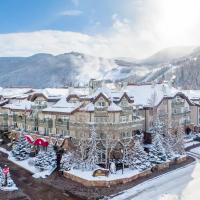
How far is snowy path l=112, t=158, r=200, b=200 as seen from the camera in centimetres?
3384

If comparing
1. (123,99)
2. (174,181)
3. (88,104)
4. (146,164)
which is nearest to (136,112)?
(123,99)

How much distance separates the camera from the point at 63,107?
54.3 metres

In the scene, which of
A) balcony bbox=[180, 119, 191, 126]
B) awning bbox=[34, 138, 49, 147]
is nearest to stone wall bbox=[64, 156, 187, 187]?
awning bbox=[34, 138, 49, 147]

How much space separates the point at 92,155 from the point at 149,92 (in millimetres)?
23325

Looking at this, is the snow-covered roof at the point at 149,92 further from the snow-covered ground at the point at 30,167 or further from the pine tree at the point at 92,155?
the snow-covered ground at the point at 30,167

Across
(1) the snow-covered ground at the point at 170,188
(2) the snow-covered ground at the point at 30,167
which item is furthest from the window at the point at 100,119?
(1) the snow-covered ground at the point at 170,188

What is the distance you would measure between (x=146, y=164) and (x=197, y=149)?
47.8ft

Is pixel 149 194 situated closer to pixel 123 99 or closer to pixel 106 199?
pixel 106 199

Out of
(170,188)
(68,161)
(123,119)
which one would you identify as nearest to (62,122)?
(68,161)

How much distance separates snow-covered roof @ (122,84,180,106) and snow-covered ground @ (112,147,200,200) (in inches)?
733

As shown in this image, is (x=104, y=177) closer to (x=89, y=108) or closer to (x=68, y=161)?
(x=68, y=161)

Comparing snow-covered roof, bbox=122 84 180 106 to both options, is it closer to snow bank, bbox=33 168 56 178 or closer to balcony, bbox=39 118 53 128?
balcony, bbox=39 118 53 128

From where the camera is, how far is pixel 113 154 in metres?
47.2

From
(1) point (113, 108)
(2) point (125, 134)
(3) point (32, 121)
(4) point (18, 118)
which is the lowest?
(2) point (125, 134)
